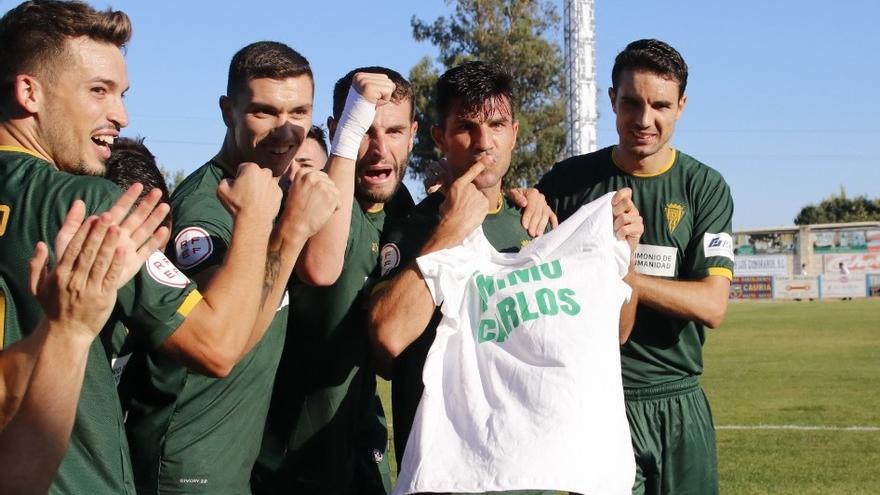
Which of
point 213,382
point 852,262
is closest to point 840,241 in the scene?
point 852,262

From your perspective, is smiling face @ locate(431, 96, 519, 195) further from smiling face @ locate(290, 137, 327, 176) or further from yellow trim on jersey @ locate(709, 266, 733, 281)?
yellow trim on jersey @ locate(709, 266, 733, 281)

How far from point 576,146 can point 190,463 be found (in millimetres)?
48223

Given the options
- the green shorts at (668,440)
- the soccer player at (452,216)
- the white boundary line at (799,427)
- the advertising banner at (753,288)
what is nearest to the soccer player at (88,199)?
the soccer player at (452,216)

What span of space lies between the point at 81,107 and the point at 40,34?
262 millimetres

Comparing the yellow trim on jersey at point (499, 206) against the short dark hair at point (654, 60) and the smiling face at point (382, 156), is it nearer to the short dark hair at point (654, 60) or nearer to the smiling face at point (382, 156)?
the smiling face at point (382, 156)

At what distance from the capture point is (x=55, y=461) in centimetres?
280

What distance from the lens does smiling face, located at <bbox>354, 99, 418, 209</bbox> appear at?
5.35 metres

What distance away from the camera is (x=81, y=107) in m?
3.40

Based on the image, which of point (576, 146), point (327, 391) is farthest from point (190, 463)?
point (576, 146)

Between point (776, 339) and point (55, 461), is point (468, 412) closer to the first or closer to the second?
point (55, 461)

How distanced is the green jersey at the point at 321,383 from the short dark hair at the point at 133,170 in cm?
79

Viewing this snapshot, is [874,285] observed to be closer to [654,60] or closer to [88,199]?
[654,60]

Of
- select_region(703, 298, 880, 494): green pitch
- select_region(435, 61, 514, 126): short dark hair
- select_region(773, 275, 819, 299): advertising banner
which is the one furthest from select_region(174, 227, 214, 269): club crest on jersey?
select_region(773, 275, 819, 299): advertising banner

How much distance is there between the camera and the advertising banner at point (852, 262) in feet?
243
